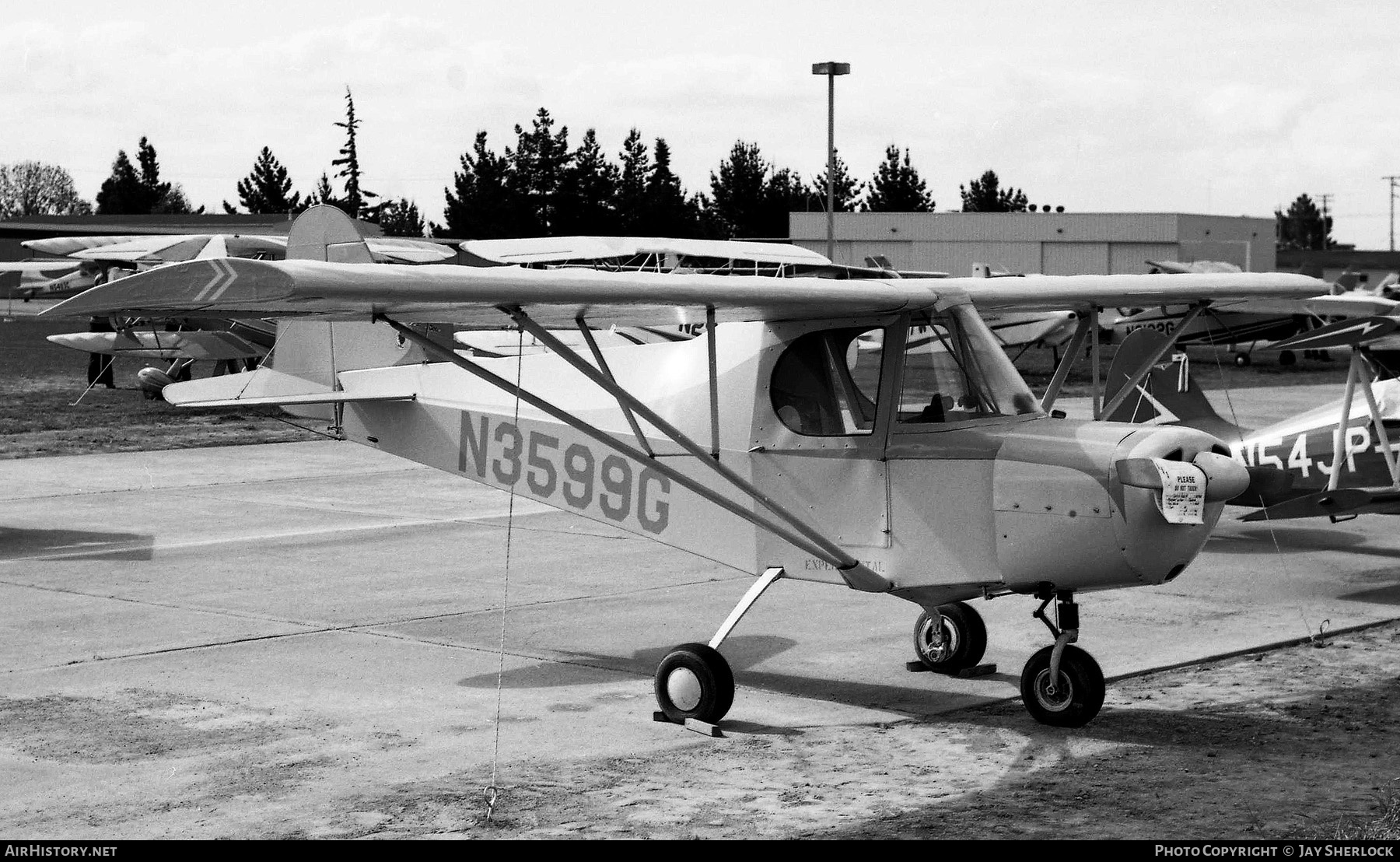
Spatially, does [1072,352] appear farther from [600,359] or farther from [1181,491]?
[600,359]

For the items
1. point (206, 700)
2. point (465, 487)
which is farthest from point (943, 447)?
point (465, 487)

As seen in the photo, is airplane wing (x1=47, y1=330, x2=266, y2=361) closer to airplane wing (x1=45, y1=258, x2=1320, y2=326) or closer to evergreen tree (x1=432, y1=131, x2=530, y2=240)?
airplane wing (x1=45, y1=258, x2=1320, y2=326)

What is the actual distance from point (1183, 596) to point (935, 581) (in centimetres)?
485

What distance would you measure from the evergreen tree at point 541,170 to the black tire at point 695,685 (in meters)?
77.5

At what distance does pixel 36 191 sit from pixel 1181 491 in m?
155

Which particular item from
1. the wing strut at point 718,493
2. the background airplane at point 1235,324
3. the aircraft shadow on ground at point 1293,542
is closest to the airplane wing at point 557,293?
the wing strut at point 718,493

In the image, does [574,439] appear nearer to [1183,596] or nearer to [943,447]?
[943,447]

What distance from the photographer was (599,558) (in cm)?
1377

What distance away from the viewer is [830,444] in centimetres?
827

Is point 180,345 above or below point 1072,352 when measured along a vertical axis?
below

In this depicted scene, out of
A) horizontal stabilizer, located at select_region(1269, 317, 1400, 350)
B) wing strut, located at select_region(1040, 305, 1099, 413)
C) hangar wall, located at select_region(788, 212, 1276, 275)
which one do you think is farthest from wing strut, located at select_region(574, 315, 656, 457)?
hangar wall, located at select_region(788, 212, 1276, 275)

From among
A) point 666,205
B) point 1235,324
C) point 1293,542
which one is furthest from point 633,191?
point 1293,542

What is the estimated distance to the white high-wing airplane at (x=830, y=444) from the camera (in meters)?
7.30

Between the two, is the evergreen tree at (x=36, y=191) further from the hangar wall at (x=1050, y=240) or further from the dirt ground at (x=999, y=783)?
the dirt ground at (x=999, y=783)
